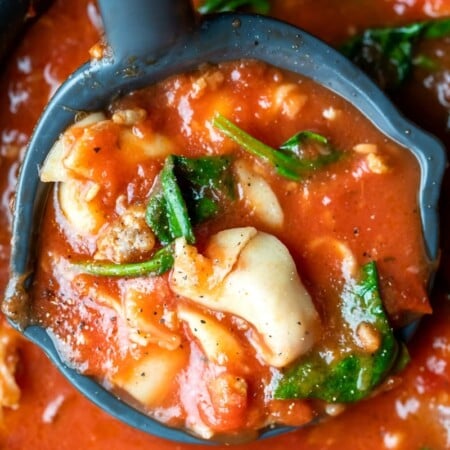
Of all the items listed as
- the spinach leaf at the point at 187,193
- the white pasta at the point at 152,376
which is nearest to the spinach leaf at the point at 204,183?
the spinach leaf at the point at 187,193

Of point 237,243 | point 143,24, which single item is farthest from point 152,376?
point 143,24

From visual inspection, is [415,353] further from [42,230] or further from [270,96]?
[42,230]

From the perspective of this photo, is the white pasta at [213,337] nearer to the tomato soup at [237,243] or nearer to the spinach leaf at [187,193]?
the tomato soup at [237,243]

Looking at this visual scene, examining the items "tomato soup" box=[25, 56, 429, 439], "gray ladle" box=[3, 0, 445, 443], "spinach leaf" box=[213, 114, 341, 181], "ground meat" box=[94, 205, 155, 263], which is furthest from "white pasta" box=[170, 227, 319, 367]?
"gray ladle" box=[3, 0, 445, 443]

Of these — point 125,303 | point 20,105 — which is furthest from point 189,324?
point 20,105

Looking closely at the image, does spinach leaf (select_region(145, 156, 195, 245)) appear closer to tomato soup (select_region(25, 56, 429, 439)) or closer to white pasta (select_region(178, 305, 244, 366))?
tomato soup (select_region(25, 56, 429, 439))
